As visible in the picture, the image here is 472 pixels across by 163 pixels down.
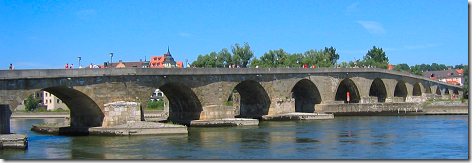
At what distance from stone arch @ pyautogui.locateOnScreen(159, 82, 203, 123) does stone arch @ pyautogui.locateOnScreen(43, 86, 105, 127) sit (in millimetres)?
6558

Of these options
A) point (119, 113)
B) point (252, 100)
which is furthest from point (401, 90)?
point (119, 113)

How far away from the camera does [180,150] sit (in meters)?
25.4

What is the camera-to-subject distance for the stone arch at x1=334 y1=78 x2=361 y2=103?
56978mm

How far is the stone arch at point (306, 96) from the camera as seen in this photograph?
5174cm

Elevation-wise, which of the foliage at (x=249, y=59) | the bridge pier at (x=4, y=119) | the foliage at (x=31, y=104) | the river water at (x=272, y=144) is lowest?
the river water at (x=272, y=144)

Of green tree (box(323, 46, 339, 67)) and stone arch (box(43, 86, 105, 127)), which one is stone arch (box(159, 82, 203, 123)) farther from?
green tree (box(323, 46, 339, 67))

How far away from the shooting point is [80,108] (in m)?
34.0

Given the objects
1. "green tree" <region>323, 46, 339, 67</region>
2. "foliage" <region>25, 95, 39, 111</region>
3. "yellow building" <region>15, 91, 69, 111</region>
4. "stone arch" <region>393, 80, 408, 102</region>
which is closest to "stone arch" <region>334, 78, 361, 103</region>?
"stone arch" <region>393, 80, 408, 102</region>

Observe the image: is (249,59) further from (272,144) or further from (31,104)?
(272,144)

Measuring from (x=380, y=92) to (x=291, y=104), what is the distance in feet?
65.5

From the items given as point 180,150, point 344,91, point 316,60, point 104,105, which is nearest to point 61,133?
point 104,105

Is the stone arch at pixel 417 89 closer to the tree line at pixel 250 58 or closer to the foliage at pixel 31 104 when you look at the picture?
the tree line at pixel 250 58

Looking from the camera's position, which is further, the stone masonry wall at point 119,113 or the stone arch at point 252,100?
the stone arch at point 252,100

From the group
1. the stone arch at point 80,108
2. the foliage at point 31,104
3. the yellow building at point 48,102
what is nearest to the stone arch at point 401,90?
the stone arch at point 80,108
